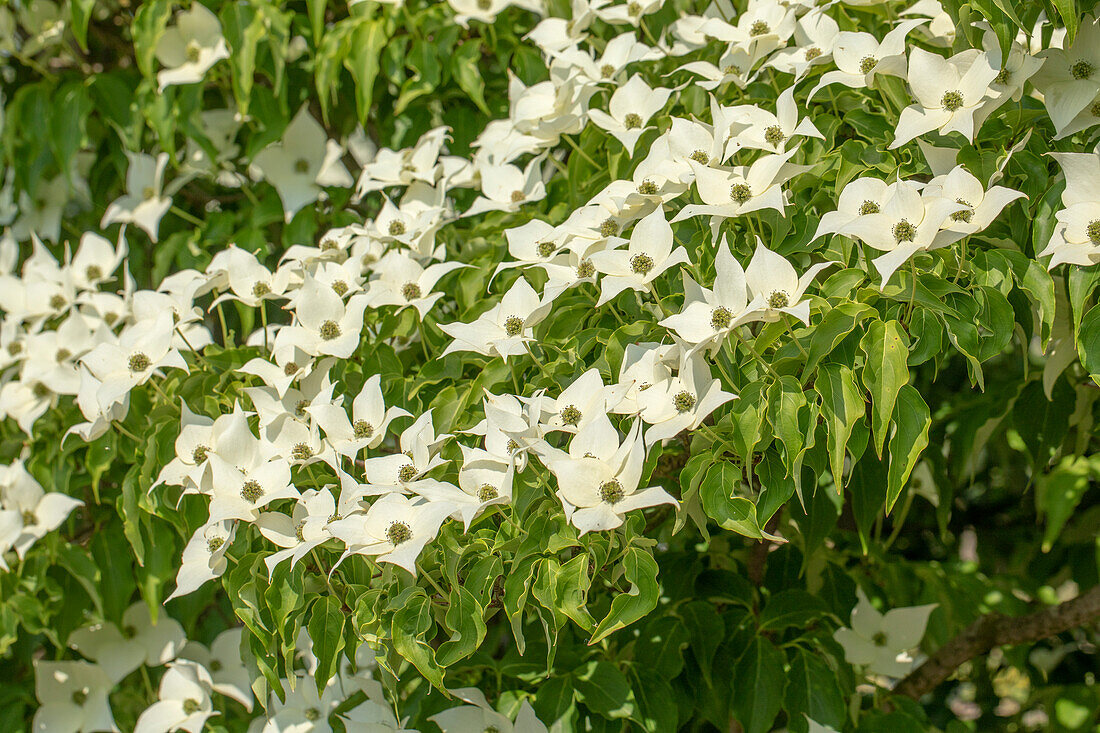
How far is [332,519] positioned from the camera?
3.17 feet

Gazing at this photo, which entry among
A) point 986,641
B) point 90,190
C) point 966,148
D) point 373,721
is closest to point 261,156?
point 90,190

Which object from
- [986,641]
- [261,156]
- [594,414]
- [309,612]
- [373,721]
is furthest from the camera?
[261,156]

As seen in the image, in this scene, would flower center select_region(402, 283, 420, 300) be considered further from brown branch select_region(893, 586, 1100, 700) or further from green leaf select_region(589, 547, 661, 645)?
brown branch select_region(893, 586, 1100, 700)

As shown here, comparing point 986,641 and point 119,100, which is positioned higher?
point 119,100

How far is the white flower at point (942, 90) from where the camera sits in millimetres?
968

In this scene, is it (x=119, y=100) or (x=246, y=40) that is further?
(x=119, y=100)

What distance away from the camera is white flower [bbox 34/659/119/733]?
144cm

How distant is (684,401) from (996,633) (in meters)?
0.81

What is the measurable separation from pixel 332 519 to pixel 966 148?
2.45 ft

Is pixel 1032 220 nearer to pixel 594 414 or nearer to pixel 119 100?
pixel 594 414

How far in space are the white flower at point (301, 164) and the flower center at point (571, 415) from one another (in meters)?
0.81

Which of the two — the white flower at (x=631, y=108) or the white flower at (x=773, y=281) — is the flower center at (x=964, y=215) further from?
the white flower at (x=631, y=108)

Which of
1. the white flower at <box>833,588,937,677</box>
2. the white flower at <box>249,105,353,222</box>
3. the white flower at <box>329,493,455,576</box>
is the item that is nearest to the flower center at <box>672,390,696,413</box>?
the white flower at <box>329,493,455,576</box>

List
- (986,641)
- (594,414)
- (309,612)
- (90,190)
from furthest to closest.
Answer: (90,190), (986,641), (309,612), (594,414)
